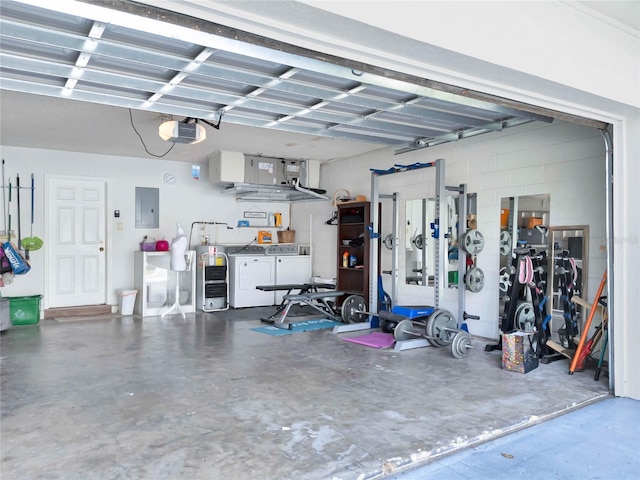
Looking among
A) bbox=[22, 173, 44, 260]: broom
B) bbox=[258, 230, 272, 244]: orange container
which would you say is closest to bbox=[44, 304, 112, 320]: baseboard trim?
bbox=[22, 173, 44, 260]: broom

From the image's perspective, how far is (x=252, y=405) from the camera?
139 inches

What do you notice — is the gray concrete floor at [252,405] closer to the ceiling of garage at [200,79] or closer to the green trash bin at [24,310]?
the green trash bin at [24,310]

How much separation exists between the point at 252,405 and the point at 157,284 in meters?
4.93

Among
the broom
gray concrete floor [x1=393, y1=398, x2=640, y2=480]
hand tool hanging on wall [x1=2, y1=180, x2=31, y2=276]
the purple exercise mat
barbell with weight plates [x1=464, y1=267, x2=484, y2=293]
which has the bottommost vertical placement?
gray concrete floor [x1=393, y1=398, x2=640, y2=480]

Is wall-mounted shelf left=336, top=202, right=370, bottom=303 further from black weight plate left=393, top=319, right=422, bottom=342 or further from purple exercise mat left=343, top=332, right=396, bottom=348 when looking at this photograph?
black weight plate left=393, top=319, right=422, bottom=342

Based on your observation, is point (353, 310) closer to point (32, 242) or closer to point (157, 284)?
point (157, 284)

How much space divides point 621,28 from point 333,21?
2.64 metres

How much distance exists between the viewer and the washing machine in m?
8.25

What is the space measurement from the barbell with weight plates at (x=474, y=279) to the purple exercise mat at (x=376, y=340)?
115 cm

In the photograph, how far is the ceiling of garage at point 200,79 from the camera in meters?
2.48

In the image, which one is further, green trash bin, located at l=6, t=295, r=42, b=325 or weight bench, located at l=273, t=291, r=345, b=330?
green trash bin, located at l=6, t=295, r=42, b=325

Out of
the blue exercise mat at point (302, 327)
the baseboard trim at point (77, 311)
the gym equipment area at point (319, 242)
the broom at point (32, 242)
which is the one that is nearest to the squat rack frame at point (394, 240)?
the gym equipment area at point (319, 242)

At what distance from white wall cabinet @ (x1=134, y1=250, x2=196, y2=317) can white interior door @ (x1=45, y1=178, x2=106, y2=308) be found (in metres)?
0.68


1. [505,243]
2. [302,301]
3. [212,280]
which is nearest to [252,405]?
[302,301]
